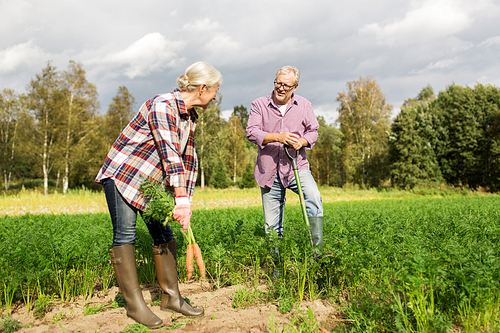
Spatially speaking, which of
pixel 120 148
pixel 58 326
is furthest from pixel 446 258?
pixel 58 326

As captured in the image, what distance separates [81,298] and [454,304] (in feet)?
11.0

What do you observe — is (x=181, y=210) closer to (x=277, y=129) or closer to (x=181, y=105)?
(x=181, y=105)

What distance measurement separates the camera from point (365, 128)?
3052 cm

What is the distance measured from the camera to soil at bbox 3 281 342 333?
2.31 metres

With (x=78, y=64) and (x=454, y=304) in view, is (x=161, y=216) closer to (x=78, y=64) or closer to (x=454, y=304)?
(x=454, y=304)

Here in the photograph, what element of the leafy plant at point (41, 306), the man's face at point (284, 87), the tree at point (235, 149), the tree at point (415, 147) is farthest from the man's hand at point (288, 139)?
the tree at point (235, 149)

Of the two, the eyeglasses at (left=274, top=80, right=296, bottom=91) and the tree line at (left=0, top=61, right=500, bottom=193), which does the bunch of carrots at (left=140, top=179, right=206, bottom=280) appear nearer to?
the eyeglasses at (left=274, top=80, right=296, bottom=91)

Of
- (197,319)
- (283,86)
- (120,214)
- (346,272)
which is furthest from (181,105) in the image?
(346,272)

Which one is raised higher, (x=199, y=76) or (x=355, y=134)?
(x=355, y=134)

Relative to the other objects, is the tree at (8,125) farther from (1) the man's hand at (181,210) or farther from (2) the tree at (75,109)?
(1) the man's hand at (181,210)

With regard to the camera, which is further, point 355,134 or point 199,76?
point 355,134

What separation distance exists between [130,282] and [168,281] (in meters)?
0.32

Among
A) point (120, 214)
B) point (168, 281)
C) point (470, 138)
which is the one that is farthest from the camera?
point (470, 138)

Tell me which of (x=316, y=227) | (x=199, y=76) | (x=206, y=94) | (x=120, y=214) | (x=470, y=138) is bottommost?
(x=316, y=227)
